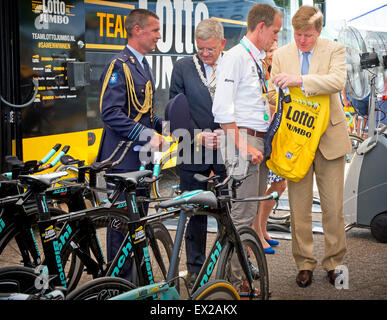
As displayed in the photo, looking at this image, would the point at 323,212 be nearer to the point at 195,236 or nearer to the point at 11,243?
the point at 195,236

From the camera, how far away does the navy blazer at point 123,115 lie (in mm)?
4344

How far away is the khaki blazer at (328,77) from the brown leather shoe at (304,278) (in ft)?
2.87

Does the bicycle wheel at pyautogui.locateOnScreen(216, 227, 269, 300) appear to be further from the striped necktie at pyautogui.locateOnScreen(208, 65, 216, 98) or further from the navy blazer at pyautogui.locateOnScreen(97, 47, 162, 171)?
the striped necktie at pyautogui.locateOnScreen(208, 65, 216, 98)

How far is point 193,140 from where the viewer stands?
187 inches

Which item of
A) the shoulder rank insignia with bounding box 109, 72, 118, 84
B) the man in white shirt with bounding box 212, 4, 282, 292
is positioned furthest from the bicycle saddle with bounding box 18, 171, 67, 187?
the man in white shirt with bounding box 212, 4, 282, 292

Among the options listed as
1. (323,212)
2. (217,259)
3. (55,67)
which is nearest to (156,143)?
(217,259)

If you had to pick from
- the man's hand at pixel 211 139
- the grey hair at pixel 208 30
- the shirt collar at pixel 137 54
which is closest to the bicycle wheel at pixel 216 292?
the man's hand at pixel 211 139

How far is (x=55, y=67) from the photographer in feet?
20.9

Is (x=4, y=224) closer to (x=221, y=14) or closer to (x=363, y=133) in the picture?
(x=221, y=14)

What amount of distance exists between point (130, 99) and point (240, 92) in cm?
72

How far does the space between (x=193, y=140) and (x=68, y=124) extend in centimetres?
226

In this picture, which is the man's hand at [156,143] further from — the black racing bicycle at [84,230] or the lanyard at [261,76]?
the lanyard at [261,76]
